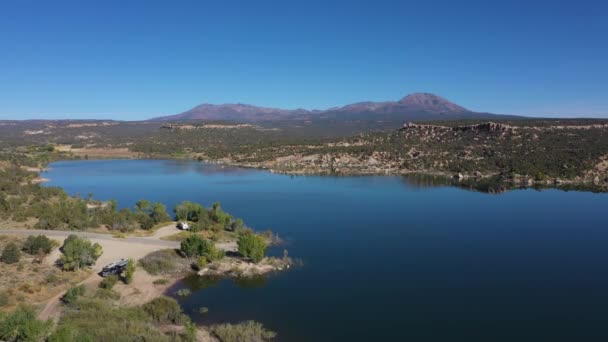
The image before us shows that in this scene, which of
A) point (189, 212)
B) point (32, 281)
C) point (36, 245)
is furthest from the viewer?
point (189, 212)

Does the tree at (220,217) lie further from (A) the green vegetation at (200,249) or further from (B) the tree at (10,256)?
(B) the tree at (10,256)

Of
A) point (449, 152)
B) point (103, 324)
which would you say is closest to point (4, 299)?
point (103, 324)

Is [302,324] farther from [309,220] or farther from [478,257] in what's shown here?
[309,220]

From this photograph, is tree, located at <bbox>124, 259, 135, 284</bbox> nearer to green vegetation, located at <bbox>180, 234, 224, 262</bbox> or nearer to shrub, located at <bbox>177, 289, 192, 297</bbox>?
shrub, located at <bbox>177, 289, 192, 297</bbox>

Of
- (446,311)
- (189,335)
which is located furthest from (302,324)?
(446,311)

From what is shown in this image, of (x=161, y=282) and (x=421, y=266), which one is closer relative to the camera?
(x=161, y=282)

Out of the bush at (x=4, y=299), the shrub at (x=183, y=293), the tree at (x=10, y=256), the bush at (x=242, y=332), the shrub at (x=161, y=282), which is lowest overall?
the shrub at (x=183, y=293)

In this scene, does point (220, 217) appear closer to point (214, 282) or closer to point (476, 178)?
point (214, 282)

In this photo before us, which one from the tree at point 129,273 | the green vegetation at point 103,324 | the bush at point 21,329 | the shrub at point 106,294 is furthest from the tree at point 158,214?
the bush at point 21,329
